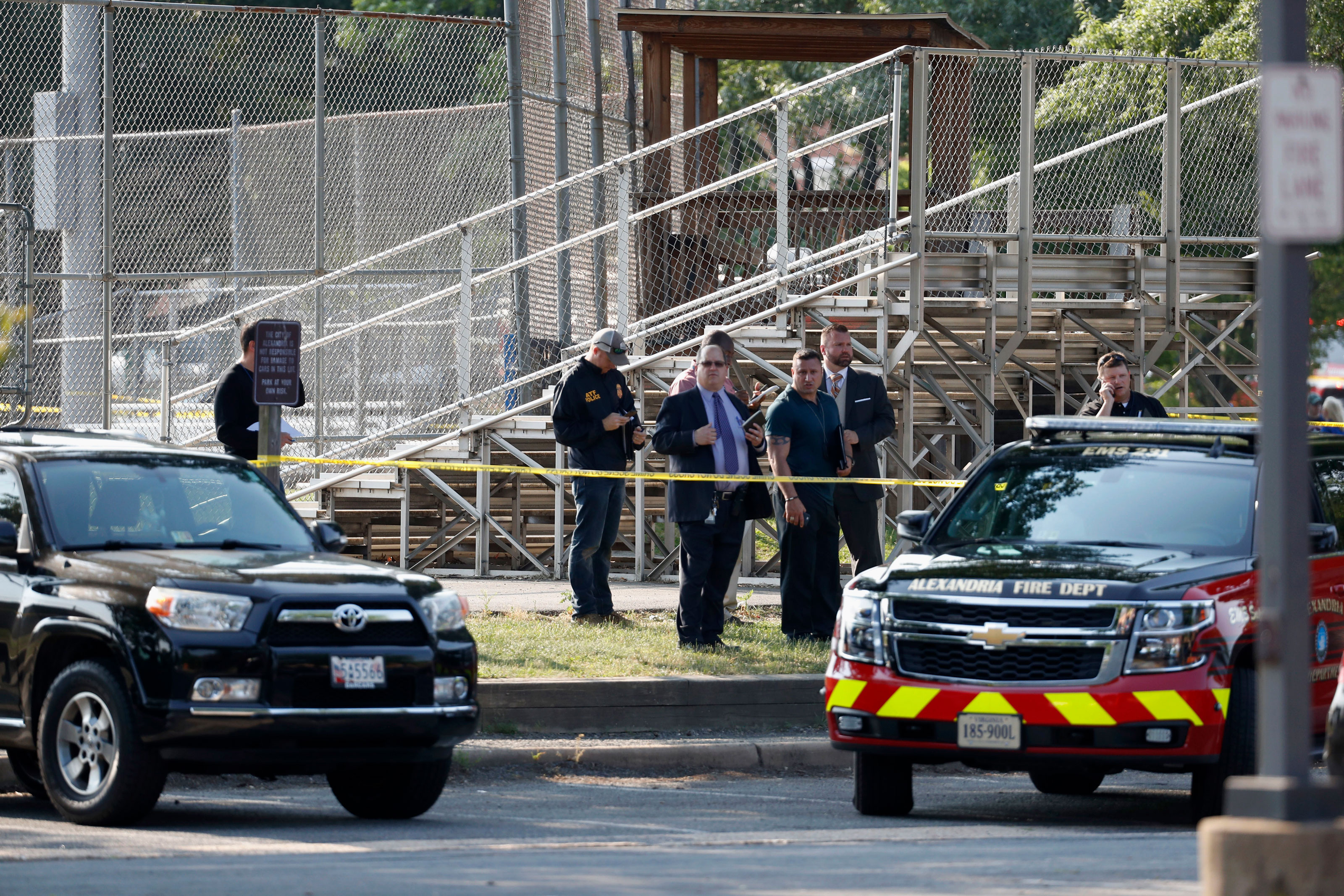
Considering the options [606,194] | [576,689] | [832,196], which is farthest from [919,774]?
[606,194]

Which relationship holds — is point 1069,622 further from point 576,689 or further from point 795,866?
point 576,689

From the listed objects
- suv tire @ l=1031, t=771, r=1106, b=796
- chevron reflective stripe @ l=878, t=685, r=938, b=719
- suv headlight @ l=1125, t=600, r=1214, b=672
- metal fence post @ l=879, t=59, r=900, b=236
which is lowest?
suv tire @ l=1031, t=771, r=1106, b=796

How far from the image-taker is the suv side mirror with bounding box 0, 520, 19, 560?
8.45 m

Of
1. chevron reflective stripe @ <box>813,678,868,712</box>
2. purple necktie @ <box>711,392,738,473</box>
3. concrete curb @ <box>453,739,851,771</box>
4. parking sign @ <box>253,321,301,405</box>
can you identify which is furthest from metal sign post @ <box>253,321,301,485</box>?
chevron reflective stripe @ <box>813,678,868,712</box>

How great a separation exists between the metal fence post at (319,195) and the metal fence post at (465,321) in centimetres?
120

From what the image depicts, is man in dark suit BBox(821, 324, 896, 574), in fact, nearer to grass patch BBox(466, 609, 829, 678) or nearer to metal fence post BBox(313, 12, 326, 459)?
grass patch BBox(466, 609, 829, 678)

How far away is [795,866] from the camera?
7.11 meters

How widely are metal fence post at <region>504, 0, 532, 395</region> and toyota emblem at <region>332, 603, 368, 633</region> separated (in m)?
9.09

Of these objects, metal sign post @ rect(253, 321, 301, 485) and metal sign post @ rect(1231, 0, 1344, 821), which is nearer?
metal sign post @ rect(1231, 0, 1344, 821)

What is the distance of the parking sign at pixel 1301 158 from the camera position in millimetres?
4855

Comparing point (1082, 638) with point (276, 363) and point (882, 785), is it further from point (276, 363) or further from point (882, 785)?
point (276, 363)

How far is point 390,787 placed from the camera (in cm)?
876

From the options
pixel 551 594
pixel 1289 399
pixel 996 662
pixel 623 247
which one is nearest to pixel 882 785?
pixel 996 662

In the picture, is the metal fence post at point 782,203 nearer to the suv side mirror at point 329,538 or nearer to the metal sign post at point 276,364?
the metal sign post at point 276,364
